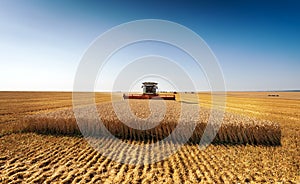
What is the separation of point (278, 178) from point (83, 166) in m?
5.97

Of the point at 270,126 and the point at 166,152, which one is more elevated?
the point at 270,126

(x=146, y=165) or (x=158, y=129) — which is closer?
(x=146, y=165)

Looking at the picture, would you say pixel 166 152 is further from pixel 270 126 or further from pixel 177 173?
pixel 270 126

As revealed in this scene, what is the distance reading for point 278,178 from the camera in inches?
253

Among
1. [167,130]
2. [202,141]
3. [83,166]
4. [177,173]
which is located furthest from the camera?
[167,130]

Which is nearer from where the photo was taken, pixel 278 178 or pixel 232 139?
pixel 278 178

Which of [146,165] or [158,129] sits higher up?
[158,129]

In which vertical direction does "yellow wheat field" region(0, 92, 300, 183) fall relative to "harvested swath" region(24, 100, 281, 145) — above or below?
below

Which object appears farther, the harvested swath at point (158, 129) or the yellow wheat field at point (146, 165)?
the harvested swath at point (158, 129)

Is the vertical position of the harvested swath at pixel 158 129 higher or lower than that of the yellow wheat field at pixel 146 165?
higher

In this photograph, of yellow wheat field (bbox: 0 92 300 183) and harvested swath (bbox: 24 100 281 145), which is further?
harvested swath (bbox: 24 100 281 145)

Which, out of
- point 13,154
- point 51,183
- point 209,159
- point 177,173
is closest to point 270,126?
point 209,159

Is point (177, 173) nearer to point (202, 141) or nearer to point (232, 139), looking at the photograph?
point (202, 141)

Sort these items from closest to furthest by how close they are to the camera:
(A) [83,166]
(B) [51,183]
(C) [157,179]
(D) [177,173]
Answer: (B) [51,183], (C) [157,179], (D) [177,173], (A) [83,166]
